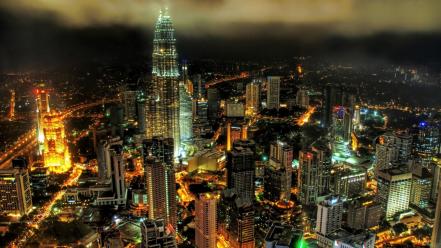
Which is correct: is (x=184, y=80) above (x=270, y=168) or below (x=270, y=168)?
above

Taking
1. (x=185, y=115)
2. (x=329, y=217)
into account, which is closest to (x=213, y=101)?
(x=185, y=115)

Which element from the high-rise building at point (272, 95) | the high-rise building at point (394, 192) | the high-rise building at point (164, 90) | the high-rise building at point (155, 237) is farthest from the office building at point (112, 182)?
the high-rise building at point (272, 95)

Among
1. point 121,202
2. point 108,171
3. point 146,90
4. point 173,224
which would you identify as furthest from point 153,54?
point 173,224

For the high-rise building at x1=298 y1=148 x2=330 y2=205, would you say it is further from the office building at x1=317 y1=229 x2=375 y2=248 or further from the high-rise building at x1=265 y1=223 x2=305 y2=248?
the high-rise building at x1=265 y1=223 x2=305 y2=248

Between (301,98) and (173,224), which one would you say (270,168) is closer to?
(173,224)

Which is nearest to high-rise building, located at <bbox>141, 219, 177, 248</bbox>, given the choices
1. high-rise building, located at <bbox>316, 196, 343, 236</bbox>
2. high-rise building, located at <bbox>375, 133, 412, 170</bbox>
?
high-rise building, located at <bbox>316, 196, 343, 236</bbox>

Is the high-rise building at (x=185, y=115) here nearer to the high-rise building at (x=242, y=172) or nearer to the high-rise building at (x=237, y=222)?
the high-rise building at (x=242, y=172)

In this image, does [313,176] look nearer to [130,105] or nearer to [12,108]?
[12,108]
